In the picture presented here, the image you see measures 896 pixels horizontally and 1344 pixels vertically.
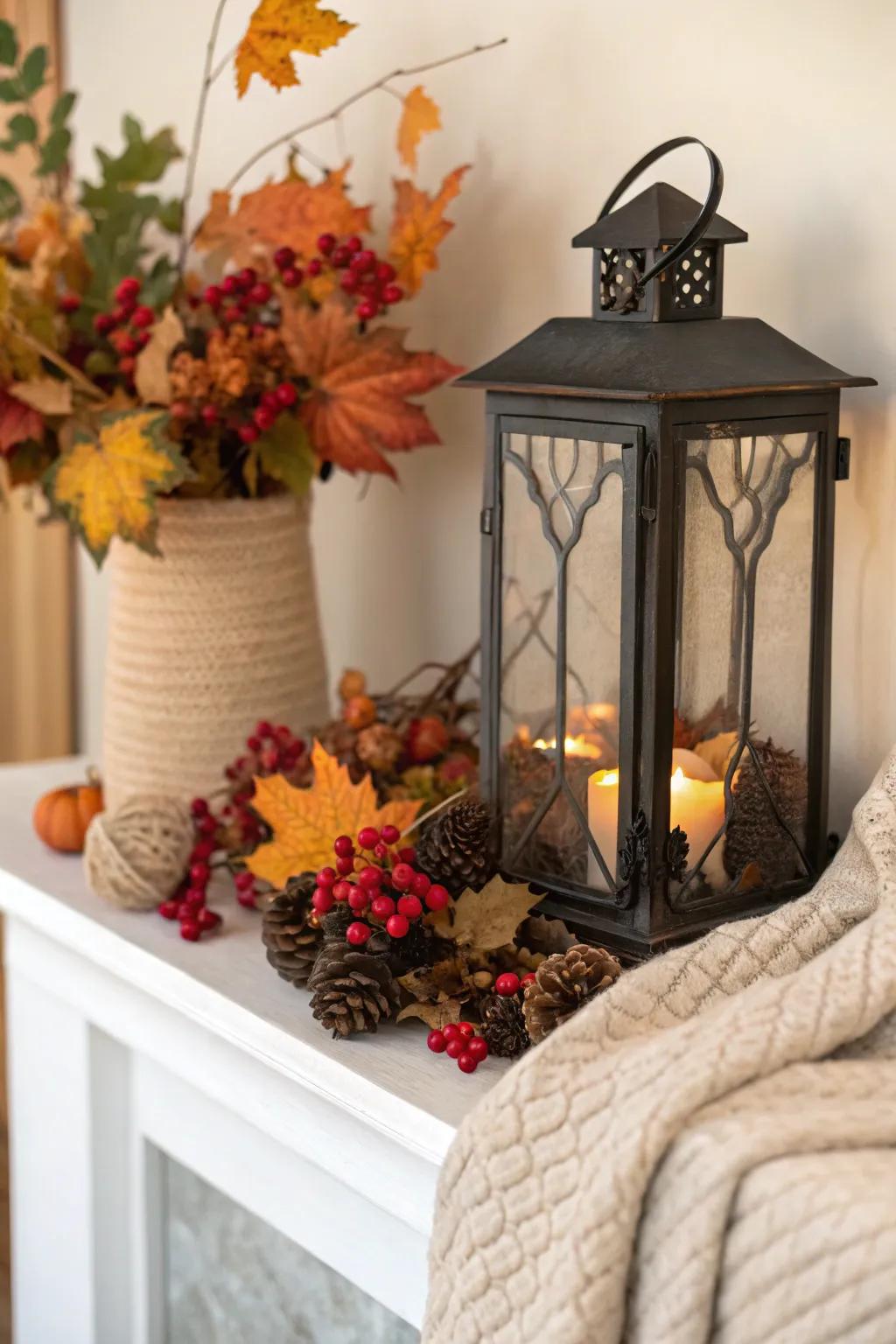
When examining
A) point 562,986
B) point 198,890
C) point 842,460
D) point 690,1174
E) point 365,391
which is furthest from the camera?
point 365,391

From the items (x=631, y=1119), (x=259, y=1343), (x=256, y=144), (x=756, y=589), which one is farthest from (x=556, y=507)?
(x=256, y=144)

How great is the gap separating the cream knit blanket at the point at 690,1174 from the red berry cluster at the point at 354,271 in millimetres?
586

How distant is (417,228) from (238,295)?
15 cm

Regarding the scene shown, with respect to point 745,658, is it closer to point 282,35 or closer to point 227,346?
point 227,346

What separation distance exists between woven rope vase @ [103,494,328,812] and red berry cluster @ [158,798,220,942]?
8 cm

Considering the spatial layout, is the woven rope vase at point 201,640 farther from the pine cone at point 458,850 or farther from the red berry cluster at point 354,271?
the pine cone at point 458,850

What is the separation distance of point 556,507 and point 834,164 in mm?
285

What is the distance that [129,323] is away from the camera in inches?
43.1

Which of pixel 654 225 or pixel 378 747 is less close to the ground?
pixel 654 225

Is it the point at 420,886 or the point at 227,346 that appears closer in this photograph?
the point at 420,886

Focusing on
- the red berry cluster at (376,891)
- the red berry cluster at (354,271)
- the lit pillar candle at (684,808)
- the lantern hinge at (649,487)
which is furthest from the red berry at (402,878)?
the red berry cluster at (354,271)

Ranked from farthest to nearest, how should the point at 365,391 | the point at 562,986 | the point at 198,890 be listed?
the point at 365,391, the point at 198,890, the point at 562,986

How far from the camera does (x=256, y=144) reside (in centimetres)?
140

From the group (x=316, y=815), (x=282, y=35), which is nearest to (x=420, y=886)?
(x=316, y=815)
